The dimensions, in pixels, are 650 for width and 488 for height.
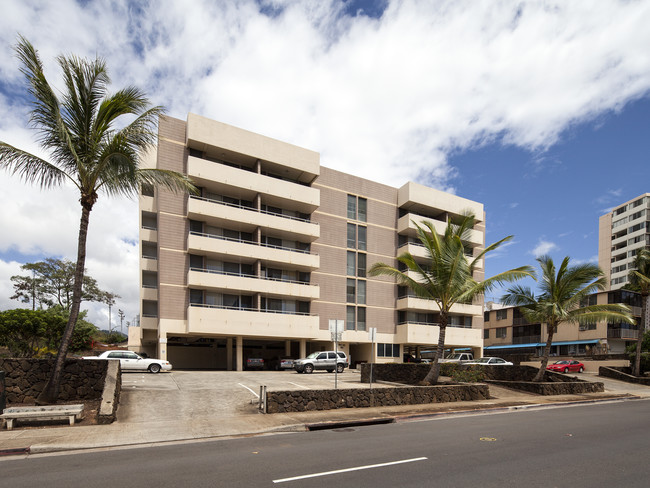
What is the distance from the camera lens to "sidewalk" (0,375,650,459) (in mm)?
9703

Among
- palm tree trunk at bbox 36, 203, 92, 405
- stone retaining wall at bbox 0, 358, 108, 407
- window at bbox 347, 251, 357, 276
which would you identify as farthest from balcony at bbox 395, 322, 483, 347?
palm tree trunk at bbox 36, 203, 92, 405

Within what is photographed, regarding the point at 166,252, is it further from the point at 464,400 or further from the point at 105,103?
the point at 464,400

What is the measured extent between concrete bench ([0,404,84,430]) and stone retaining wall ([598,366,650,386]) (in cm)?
3349

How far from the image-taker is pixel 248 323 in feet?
108

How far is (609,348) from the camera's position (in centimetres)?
5244

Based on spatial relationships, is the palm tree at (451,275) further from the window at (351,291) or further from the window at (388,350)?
the window at (388,350)

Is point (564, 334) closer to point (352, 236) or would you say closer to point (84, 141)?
point (352, 236)

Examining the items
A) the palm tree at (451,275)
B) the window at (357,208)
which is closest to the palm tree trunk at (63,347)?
the palm tree at (451,275)

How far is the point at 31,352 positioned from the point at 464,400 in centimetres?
3353

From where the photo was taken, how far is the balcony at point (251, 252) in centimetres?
3228

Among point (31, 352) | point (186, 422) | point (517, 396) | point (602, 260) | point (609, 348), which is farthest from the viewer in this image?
point (602, 260)

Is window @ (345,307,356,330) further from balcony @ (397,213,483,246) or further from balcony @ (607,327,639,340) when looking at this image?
balcony @ (607,327,639,340)

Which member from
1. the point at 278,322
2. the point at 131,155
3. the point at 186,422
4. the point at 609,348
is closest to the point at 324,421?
the point at 186,422

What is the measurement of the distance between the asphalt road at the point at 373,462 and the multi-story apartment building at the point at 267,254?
19943 mm
